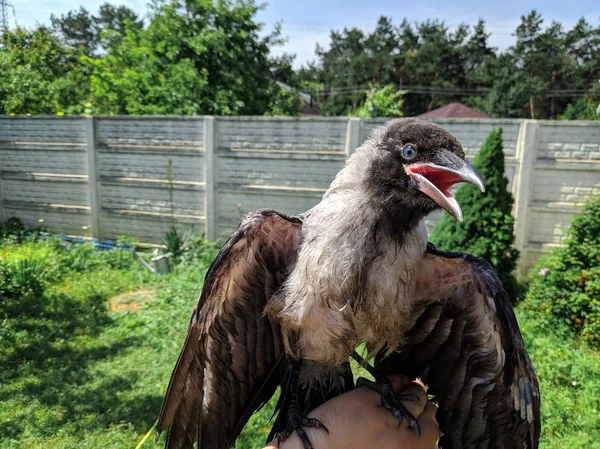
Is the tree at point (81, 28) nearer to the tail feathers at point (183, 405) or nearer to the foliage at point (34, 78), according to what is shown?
the foliage at point (34, 78)

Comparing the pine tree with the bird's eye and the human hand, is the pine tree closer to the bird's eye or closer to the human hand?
the human hand

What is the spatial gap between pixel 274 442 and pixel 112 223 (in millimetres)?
7384

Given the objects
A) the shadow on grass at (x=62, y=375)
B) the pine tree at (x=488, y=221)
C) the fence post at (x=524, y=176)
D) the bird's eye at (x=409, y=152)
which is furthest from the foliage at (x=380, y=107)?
the bird's eye at (x=409, y=152)

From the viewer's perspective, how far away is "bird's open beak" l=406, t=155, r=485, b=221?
166cm

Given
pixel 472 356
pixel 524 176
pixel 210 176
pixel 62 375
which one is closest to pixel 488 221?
pixel 524 176

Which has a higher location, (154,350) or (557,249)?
(557,249)

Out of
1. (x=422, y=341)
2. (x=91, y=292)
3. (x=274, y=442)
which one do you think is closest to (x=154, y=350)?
(x=91, y=292)

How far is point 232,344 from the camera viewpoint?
2.26 m


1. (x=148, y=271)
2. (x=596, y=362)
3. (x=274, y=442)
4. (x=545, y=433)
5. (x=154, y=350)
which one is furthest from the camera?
(x=148, y=271)

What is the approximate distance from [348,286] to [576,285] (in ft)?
13.7

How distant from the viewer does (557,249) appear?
17.8 ft

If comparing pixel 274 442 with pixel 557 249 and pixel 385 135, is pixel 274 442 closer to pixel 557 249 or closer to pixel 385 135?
pixel 385 135

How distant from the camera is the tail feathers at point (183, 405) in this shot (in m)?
2.30

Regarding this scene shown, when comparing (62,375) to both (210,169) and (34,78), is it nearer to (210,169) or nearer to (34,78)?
(210,169)
